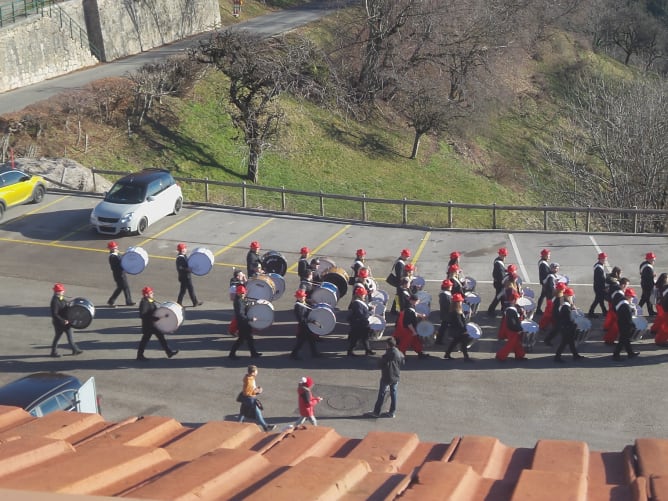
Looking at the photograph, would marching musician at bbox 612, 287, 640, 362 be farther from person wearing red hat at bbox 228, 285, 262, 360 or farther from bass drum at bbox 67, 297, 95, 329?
bass drum at bbox 67, 297, 95, 329

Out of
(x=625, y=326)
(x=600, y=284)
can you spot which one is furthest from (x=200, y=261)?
(x=625, y=326)

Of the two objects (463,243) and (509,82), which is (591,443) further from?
(509,82)

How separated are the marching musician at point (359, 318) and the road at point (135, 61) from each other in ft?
78.4

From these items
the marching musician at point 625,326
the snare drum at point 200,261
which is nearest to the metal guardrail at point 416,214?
the snare drum at point 200,261

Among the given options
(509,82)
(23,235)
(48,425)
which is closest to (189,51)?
(23,235)

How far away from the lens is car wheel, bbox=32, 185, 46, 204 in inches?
1053

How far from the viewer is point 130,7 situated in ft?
152

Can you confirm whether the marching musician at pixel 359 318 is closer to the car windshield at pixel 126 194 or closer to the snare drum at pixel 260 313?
the snare drum at pixel 260 313

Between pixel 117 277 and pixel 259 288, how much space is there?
358 centimetres

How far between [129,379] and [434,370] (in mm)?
5675

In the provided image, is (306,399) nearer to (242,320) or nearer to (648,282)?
(242,320)

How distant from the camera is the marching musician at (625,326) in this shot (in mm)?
16031

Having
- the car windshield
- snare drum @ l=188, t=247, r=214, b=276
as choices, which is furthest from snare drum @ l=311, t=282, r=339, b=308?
the car windshield

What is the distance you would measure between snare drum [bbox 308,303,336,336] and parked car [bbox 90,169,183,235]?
362 inches
